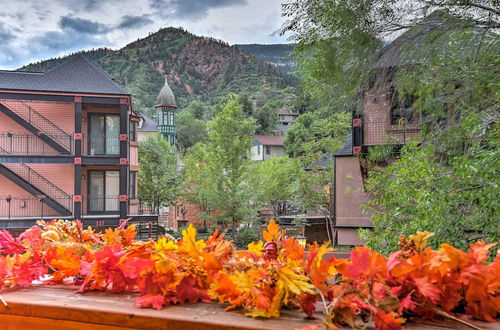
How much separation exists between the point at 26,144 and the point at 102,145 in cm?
205

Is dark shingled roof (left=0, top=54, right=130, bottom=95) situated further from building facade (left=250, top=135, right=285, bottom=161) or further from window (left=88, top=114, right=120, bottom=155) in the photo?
building facade (left=250, top=135, right=285, bottom=161)

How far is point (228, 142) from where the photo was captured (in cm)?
1555

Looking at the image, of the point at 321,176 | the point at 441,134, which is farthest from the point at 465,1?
the point at 321,176

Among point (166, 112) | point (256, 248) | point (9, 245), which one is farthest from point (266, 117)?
point (256, 248)

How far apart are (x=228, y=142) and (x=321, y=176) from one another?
3.57m

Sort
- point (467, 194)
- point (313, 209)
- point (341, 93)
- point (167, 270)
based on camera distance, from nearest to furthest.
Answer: point (167, 270), point (467, 194), point (341, 93), point (313, 209)

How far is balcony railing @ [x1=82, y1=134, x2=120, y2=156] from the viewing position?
13336 mm

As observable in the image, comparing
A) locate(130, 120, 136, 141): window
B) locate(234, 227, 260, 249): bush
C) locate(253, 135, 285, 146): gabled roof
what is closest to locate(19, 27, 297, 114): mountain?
locate(253, 135, 285, 146): gabled roof

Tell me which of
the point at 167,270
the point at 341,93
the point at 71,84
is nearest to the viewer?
the point at 167,270

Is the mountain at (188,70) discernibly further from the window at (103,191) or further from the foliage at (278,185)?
the window at (103,191)

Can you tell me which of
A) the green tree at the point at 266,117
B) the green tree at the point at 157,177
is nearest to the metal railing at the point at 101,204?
the green tree at the point at 157,177

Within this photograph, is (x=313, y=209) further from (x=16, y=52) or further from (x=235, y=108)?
(x=16, y=52)

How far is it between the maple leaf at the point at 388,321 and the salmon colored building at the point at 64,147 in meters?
12.1

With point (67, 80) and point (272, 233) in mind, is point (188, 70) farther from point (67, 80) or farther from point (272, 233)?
point (272, 233)
